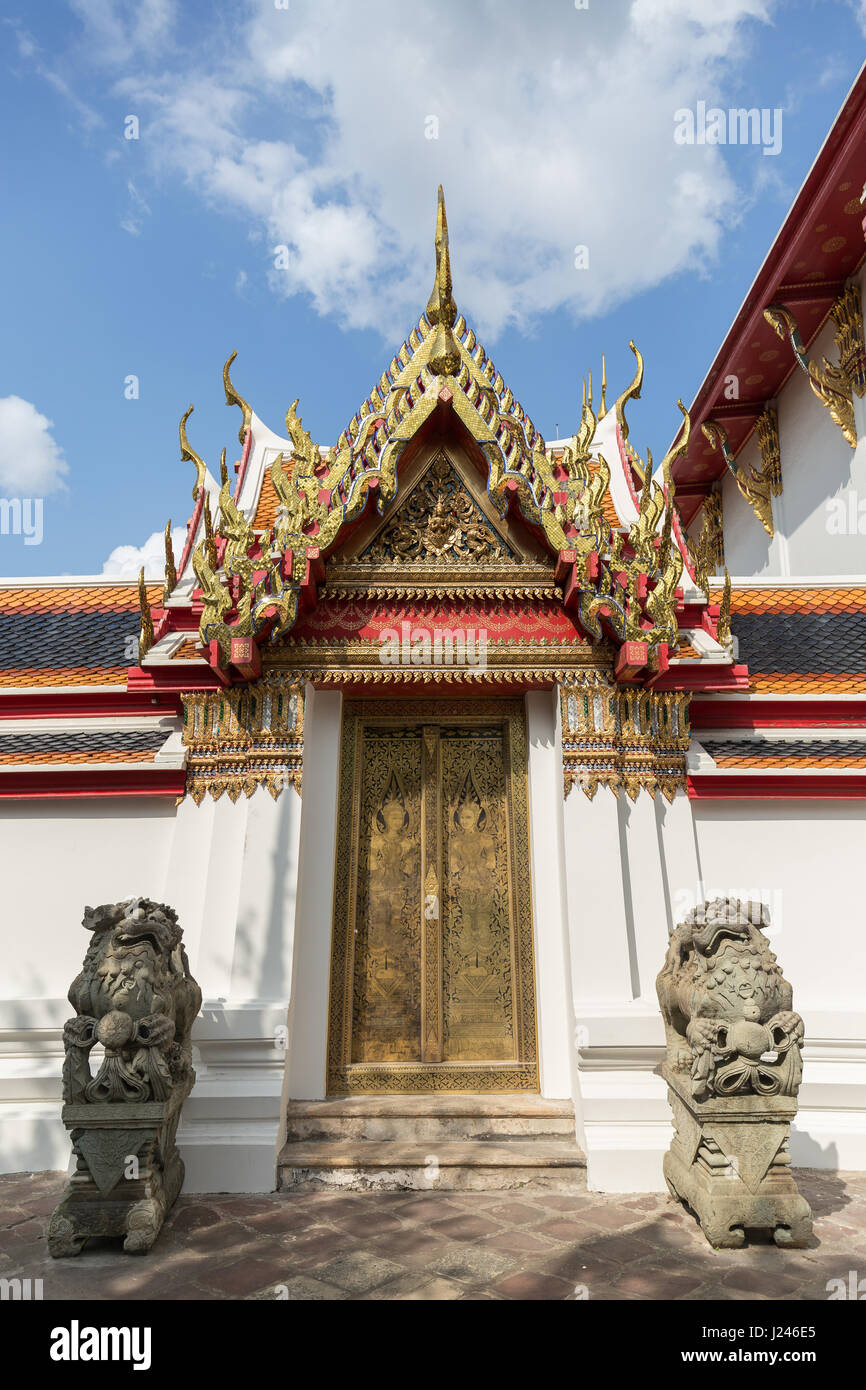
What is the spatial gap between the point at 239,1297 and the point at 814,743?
5322 mm

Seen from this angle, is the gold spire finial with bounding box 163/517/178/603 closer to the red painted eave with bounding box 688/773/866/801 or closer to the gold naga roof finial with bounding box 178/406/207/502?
the gold naga roof finial with bounding box 178/406/207/502

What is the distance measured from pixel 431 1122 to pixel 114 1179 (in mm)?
1998

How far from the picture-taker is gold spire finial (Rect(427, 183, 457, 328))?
21.0 feet

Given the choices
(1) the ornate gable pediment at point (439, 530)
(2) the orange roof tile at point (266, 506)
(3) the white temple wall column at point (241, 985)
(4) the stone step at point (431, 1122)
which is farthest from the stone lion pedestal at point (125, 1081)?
(2) the orange roof tile at point (266, 506)

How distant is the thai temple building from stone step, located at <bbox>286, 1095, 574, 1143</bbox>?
0.02 metres

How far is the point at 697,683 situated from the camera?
6.78 meters

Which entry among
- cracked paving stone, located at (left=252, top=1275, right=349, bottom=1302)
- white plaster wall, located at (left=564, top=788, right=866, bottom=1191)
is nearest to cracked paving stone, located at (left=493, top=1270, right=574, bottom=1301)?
cracked paving stone, located at (left=252, top=1275, right=349, bottom=1302)

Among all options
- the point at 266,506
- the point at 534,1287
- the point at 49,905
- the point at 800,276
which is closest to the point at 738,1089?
the point at 534,1287

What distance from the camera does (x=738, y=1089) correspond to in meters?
4.62

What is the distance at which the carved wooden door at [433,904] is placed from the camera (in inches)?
243

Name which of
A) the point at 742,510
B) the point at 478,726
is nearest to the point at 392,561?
the point at 478,726

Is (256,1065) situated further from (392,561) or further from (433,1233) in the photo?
(392,561)

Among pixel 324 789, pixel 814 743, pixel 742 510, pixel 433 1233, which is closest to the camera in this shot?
pixel 433 1233

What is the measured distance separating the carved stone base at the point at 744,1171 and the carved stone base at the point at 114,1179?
9.10ft
